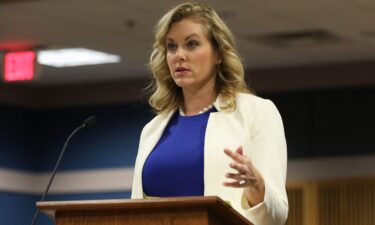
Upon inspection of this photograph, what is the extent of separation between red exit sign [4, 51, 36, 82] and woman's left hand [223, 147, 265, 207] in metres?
6.71

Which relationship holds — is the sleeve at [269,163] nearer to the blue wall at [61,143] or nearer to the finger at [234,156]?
the finger at [234,156]

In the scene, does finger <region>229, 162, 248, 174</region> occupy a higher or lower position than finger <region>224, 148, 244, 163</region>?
lower

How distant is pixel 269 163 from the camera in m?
2.68

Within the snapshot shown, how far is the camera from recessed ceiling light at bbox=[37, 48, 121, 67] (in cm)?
985

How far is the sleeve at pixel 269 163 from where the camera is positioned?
2.57 metres

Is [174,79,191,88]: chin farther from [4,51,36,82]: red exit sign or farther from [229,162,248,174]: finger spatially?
[4,51,36,82]: red exit sign

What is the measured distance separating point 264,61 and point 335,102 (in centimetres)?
87

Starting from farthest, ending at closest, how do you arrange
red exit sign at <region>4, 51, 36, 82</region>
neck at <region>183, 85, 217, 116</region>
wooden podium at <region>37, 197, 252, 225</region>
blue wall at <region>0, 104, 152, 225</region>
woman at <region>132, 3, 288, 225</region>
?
blue wall at <region>0, 104, 152, 225</region> < red exit sign at <region>4, 51, 36, 82</region> < neck at <region>183, 85, 217, 116</region> < woman at <region>132, 3, 288, 225</region> < wooden podium at <region>37, 197, 252, 225</region>

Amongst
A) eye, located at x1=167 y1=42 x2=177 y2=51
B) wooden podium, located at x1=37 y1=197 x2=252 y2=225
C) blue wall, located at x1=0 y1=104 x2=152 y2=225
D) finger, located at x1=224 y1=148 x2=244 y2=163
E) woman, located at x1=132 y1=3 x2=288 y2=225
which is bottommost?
wooden podium, located at x1=37 y1=197 x2=252 y2=225

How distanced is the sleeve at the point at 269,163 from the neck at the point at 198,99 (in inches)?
6.8

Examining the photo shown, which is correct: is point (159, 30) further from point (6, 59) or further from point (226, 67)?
point (6, 59)

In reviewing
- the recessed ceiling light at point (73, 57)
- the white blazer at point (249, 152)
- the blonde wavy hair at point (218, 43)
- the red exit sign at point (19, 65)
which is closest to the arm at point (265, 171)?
the white blazer at point (249, 152)

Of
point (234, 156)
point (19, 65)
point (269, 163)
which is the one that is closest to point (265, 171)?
point (269, 163)

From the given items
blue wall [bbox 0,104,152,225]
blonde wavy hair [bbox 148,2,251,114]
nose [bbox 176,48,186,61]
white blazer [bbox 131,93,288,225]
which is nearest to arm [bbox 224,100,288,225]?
white blazer [bbox 131,93,288,225]
